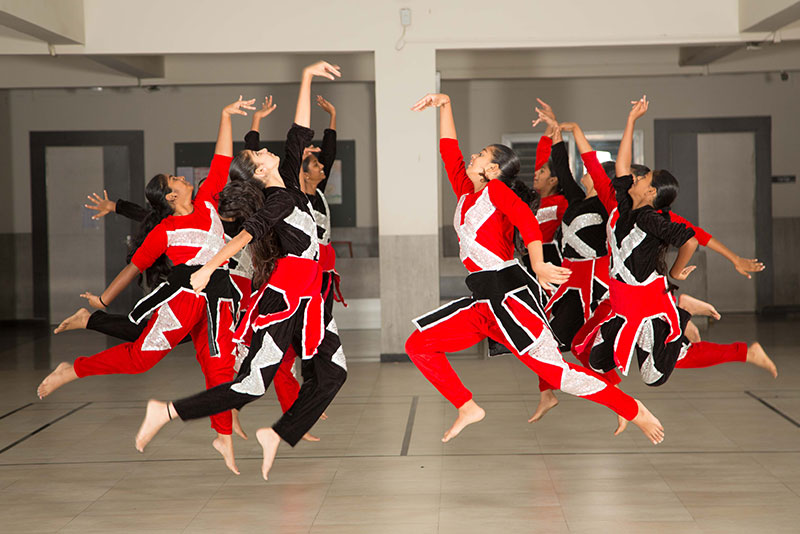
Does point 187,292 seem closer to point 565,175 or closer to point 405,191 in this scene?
point 565,175

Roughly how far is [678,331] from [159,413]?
2397 millimetres

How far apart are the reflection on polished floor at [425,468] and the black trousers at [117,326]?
570 millimetres

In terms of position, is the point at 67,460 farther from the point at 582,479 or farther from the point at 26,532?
the point at 582,479

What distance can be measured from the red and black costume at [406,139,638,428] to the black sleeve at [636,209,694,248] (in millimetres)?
629

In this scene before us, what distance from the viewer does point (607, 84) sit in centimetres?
1047

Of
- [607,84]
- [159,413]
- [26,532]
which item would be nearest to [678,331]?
[159,413]

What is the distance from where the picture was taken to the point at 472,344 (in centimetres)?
382

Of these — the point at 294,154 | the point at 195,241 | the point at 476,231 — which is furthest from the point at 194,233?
the point at 476,231

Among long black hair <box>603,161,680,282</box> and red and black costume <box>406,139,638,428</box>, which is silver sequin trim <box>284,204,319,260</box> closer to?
red and black costume <box>406,139,638,428</box>

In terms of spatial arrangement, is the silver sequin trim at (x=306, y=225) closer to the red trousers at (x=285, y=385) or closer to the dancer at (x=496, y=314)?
the dancer at (x=496, y=314)

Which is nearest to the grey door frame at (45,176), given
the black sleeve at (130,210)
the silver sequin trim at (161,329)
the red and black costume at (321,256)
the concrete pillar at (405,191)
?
the concrete pillar at (405,191)

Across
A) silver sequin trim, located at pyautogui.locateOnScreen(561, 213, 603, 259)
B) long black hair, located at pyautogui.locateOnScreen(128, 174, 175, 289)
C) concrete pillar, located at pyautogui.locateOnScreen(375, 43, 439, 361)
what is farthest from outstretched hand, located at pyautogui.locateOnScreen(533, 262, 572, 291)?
concrete pillar, located at pyautogui.locateOnScreen(375, 43, 439, 361)

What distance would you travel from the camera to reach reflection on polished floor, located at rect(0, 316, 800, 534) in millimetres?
3348

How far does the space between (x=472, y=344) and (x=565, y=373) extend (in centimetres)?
41
